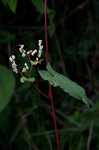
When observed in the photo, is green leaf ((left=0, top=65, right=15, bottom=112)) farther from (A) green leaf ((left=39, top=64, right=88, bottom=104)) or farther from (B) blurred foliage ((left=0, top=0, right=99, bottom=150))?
(B) blurred foliage ((left=0, top=0, right=99, bottom=150))

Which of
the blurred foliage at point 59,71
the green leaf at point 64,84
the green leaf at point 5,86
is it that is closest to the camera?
the green leaf at point 5,86

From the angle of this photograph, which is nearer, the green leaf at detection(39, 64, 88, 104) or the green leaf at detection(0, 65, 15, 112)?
the green leaf at detection(0, 65, 15, 112)

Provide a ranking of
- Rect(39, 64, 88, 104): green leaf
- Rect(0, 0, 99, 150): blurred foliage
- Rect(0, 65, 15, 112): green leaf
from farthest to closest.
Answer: Rect(0, 0, 99, 150): blurred foliage
Rect(39, 64, 88, 104): green leaf
Rect(0, 65, 15, 112): green leaf

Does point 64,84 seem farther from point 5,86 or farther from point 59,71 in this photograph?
point 59,71

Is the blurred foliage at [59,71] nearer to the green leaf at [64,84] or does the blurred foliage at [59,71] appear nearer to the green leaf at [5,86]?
the green leaf at [64,84]

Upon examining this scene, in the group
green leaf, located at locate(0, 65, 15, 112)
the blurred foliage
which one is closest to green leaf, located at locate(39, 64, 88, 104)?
green leaf, located at locate(0, 65, 15, 112)

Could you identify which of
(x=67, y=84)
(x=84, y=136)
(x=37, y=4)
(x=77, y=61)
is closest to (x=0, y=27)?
(x=77, y=61)

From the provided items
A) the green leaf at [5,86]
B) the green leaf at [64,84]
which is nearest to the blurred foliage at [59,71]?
the green leaf at [64,84]

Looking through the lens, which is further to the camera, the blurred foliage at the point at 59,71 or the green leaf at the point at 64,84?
the blurred foliage at the point at 59,71

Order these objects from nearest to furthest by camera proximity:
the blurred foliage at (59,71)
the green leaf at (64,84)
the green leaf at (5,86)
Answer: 1. the green leaf at (5,86)
2. the green leaf at (64,84)
3. the blurred foliage at (59,71)
